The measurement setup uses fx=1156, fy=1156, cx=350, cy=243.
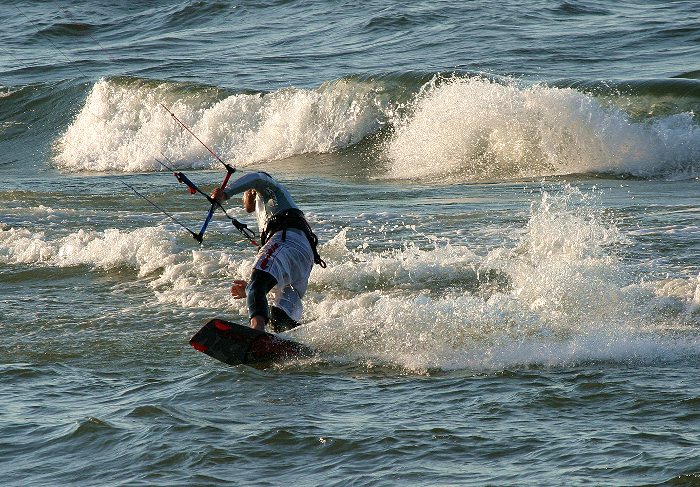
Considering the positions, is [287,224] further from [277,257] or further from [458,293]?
Answer: [458,293]

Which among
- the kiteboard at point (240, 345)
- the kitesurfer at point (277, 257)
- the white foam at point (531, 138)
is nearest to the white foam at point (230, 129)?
the white foam at point (531, 138)

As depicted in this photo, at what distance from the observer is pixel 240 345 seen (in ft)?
25.9

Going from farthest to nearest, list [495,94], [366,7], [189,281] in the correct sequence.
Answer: [366,7], [495,94], [189,281]

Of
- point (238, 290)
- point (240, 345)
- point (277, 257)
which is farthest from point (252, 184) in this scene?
point (240, 345)

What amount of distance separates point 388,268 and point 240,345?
277 cm

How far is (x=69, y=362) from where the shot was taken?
8445 millimetres

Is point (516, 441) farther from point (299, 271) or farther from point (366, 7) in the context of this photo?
point (366, 7)

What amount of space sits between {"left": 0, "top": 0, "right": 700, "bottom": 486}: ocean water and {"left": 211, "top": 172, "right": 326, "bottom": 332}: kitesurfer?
0.32m

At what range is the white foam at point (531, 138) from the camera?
17672 mm

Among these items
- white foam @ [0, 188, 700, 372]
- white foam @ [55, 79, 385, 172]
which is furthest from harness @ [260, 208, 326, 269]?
white foam @ [55, 79, 385, 172]

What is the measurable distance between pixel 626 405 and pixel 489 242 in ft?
16.5

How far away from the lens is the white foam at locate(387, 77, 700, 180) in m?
17.7

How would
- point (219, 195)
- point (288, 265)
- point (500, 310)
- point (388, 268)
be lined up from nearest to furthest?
point (219, 195), point (500, 310), point (288, 265), point (388, 268)

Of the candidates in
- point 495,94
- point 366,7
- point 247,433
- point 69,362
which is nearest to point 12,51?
point 366,7
